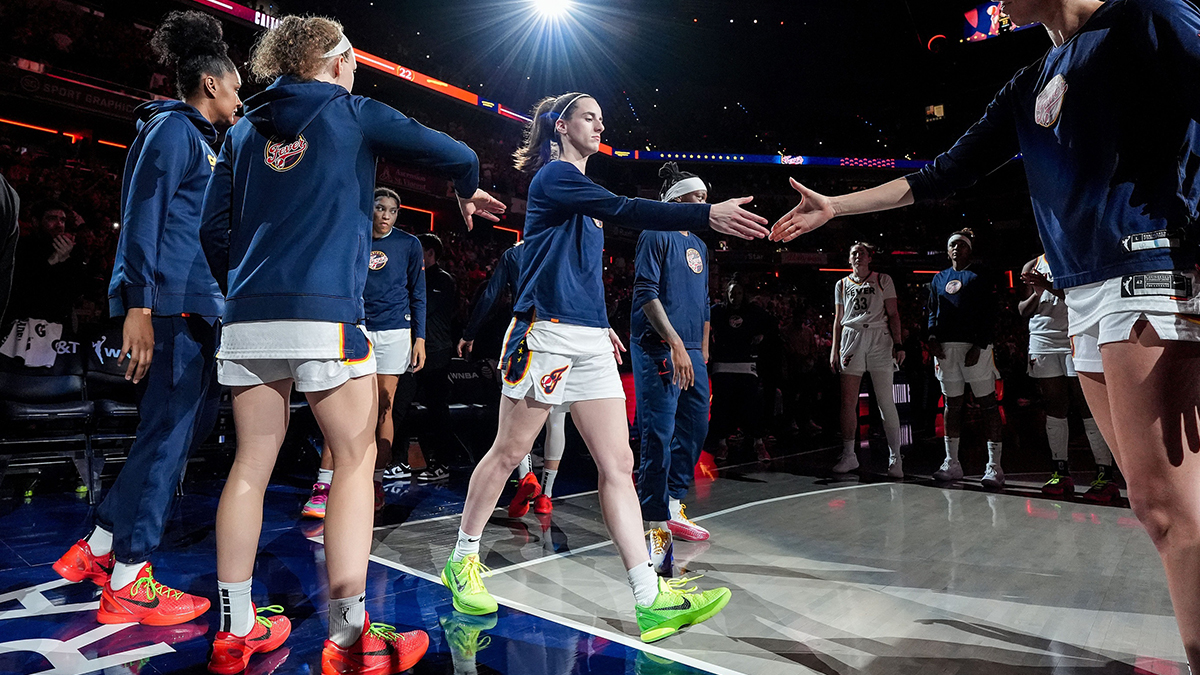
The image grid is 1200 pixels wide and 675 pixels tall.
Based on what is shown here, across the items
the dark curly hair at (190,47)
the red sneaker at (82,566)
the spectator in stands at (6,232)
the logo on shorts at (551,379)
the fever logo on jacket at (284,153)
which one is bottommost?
the red sneaker at (82,566)

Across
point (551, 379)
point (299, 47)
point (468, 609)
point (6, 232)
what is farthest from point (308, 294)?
point (468, 609)

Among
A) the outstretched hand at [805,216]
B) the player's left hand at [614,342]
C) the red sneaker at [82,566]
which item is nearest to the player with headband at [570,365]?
the player's left hand at [614,342]

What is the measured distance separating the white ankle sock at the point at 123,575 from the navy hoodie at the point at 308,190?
1198 millimetres

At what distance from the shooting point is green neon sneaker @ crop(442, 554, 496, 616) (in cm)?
252

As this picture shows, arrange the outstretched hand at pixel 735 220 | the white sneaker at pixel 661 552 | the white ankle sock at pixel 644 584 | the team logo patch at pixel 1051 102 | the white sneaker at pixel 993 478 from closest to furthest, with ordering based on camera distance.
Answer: the team logo patch at pixel 1051 102 < the outstretched hand at pixel 735 220 < the white ankle sock at pixel 644 584 < the white sneaker at pixel 661 552 < the white sneaker at pixel 993 478

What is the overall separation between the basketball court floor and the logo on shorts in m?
0.87

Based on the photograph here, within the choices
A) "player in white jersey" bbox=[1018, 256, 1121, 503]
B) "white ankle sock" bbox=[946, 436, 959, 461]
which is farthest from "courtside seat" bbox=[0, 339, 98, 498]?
"player in white jersey" bbox=[1018, 256, 1121, 503]

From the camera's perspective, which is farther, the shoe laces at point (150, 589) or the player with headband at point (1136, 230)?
the shoe laces at point (150, 589)

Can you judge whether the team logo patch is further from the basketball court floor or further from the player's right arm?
the basketball court floor

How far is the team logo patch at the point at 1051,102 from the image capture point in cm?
162

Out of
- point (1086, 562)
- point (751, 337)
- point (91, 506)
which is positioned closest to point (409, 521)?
Answer: point (91, 506)

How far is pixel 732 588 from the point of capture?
9.39ft

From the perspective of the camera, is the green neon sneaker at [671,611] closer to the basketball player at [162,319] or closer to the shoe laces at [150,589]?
the basketball player at [162,319]

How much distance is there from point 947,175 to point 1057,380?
4.13 metres
